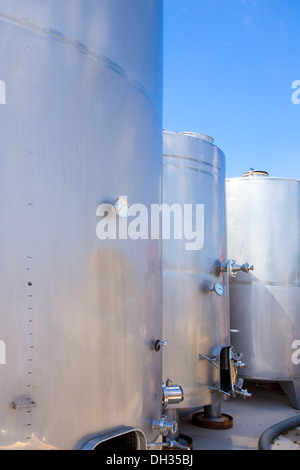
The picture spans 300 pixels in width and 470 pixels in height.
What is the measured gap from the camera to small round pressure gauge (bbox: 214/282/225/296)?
6461mm

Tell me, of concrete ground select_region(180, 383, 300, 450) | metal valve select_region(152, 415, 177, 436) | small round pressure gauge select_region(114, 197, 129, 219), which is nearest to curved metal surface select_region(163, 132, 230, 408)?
concrete ground select_region(180, 383, 300, 450)

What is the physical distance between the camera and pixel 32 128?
2.47 meters

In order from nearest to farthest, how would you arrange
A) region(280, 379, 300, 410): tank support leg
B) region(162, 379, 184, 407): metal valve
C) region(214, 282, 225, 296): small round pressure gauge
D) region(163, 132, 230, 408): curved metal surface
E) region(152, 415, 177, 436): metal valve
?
region(152, 415, 177, 436): metal valve, region(162, 379, 184, 407): metal valve, region(163, 132, 230, 408): curved metal surface, region(214, 282, 225, 296): small round pressure gauge, region(280, 379, 300, 410): tank support leg

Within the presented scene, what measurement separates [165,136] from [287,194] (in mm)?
3713

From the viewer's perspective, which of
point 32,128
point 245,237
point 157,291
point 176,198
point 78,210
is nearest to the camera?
point 32,128

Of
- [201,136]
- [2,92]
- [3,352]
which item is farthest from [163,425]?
[201,136]

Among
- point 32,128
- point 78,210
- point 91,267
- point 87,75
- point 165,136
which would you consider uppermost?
point 165,136

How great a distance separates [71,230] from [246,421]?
617 cm

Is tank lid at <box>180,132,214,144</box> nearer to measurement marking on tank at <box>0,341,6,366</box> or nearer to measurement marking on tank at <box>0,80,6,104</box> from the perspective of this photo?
measurement marking on tank at <box>0,80,6,104</box>

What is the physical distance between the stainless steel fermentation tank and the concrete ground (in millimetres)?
598

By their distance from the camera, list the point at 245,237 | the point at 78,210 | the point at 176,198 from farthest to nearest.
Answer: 1. the point at 245,237
2. the point at 176,198
3. the point at 78,210
